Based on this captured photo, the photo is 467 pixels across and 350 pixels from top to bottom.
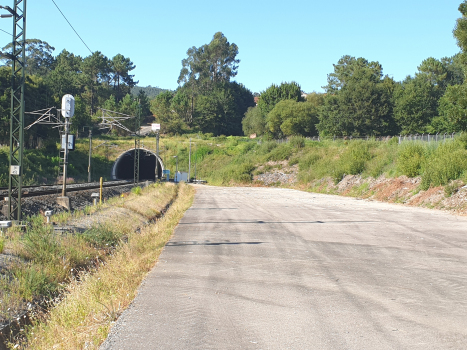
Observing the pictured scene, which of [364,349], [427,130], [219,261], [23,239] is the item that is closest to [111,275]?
[219,261]

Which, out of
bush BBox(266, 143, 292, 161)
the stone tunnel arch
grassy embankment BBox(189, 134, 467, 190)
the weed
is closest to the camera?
the weed

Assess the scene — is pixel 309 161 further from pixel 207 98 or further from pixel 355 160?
pixel 207 98

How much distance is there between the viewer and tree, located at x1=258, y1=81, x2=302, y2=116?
359 ft

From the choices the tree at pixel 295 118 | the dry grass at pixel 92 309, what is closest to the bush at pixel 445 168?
the dry grass at pixel 92 309

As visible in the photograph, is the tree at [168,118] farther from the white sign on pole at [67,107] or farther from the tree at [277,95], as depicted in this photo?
the white sign on pole at [67,107]

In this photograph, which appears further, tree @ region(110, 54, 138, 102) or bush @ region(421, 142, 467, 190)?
tree @ region(110, 54, 138, 102)

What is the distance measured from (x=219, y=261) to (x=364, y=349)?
18.1ft

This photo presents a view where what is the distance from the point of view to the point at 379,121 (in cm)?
7906

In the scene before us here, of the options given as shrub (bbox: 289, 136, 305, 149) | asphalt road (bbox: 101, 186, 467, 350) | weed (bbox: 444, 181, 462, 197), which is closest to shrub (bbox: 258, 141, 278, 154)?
shrub (bbox: 289, 136, 305, 149)

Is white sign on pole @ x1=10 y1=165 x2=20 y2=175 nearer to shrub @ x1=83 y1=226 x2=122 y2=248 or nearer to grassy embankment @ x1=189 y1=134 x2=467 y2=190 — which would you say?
shrub @ x1=83 y1=226 x2=122 y2=248

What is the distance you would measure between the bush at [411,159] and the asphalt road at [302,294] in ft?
62.8

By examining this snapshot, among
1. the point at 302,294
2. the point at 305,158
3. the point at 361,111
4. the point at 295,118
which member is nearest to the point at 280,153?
the point at 305,158

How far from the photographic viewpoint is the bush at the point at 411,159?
33031mm

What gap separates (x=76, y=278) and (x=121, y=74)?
128832mm
